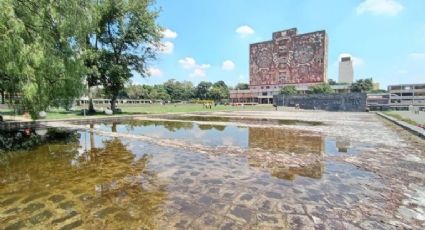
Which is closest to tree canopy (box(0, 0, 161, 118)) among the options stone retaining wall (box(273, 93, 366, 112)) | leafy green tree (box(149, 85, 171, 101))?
stone retaining wall (box(273, 93, 366, 112))

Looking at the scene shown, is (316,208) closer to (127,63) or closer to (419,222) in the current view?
(419,222)

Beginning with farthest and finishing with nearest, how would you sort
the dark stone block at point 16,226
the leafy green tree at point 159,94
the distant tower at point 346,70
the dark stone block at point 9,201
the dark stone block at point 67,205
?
the distant tower at point 346,70, the leafy green tree at point 159,94, the dark stone block at point 9,201, the dark stone block at point 67,205, the dark stone block at point 16,226

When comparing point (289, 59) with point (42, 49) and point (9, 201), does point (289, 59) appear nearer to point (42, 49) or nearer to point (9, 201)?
point (42, 49)

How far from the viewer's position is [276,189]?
5438 millimetres

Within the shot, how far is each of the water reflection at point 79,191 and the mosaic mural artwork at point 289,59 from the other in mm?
106290

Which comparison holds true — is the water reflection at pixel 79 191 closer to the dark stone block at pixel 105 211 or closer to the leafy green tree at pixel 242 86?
the dark stone block at pixel 105 211

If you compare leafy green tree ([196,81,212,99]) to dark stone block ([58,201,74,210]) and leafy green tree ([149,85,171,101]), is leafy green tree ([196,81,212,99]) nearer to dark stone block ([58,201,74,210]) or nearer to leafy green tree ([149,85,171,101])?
leafy green tree ([149,85,171,101])

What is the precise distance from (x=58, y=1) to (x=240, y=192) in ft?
28.1

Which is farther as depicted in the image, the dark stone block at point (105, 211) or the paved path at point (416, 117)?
the paved path at point (416, 117)

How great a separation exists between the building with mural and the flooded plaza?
336ft

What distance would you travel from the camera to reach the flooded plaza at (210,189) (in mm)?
4020

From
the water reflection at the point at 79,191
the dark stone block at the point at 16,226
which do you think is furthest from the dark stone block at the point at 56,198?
the dark stone block at the point at 16,226

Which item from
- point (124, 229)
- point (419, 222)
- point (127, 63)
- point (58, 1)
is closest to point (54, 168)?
point (124, 229)

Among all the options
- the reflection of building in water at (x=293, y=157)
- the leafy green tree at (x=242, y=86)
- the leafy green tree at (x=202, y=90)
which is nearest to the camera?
the reflection of building in water at (x=293, y=157)
